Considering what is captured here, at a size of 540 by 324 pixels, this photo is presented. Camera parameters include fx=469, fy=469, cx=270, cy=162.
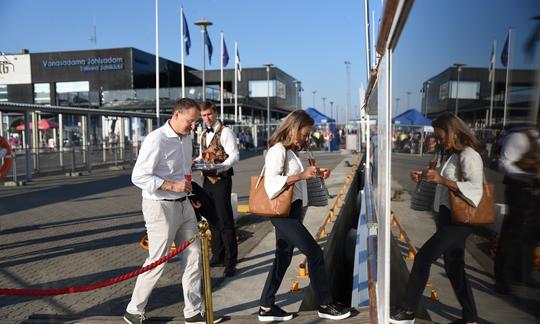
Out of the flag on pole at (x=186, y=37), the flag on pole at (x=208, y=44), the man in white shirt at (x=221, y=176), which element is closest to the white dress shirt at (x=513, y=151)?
the man in white shirt at (x=221, y=176)

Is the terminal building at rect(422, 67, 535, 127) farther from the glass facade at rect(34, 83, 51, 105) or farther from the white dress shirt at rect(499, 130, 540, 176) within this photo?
the glass facade at rect(34, 83, 51, 105)

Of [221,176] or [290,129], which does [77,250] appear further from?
[290,129]

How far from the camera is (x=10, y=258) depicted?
6.36m

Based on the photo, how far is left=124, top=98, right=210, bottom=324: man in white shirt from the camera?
365 centimetres

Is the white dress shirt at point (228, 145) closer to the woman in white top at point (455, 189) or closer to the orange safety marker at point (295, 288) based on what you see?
the orange safety marker at point (295, 288)

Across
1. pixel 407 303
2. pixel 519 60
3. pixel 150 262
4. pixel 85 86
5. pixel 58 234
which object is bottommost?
pixel 58 234

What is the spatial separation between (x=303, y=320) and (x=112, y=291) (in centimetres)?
233

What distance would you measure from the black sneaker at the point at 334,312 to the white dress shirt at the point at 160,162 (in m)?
1.47

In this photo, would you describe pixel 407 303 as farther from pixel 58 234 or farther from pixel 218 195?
pixel 58 234

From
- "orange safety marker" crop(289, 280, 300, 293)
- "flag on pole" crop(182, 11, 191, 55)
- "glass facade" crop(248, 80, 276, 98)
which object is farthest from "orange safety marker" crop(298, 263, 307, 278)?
"glass facade" crop(248, 80, 276, 98)

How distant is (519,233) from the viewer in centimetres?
85

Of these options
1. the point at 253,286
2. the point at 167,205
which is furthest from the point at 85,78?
the point at 167,205

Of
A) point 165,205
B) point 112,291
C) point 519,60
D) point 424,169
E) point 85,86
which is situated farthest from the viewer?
point 85,86

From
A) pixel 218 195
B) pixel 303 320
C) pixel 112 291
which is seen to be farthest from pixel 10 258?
pixel 303 320
